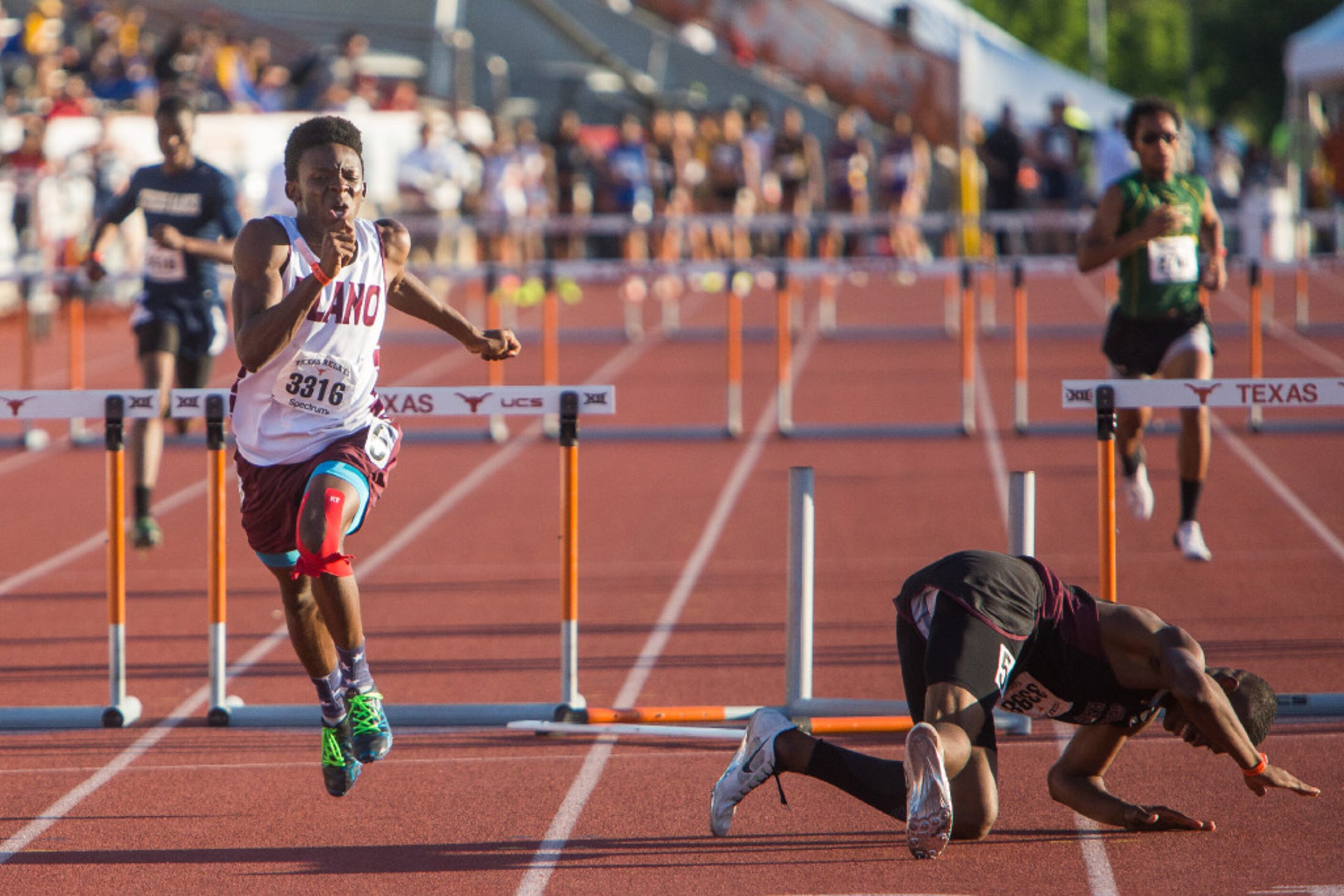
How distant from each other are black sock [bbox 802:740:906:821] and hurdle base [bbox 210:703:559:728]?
1.49 m

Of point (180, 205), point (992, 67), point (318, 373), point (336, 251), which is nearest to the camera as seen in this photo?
point (336, 251)

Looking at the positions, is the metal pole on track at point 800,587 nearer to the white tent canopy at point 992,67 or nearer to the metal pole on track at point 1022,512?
the metal pole on track at point 1022,512

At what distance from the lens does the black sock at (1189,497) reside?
784cm

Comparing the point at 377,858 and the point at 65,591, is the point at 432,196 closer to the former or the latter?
the point at 65,591

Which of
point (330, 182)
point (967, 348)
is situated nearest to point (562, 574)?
point (330, 182)

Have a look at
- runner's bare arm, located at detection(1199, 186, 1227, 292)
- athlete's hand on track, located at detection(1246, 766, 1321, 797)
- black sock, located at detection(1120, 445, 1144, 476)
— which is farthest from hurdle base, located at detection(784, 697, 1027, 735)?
runner's bare arm, located at detection(1199, 186, 1227, 292)

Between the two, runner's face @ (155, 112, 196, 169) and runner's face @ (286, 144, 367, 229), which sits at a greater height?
runner's face @ (155, 112, 196, 169)

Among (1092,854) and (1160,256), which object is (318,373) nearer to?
(1092,854)

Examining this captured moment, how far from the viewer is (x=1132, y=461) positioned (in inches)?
322

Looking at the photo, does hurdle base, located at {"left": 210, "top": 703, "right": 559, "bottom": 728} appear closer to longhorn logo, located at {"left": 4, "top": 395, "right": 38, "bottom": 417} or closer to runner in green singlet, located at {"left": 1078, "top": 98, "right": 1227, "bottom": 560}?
longhorn logo, located at {"left": 4, "top": 395, "right": 38, "bottom": 417}

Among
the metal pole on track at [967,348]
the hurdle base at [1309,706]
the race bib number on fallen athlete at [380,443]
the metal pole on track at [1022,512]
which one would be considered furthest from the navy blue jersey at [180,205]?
the metal pole on track at [967,348]

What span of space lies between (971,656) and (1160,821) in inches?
31.7

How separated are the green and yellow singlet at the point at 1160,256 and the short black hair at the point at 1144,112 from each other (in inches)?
8.5

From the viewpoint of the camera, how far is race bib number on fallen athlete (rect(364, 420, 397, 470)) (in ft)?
15.5
